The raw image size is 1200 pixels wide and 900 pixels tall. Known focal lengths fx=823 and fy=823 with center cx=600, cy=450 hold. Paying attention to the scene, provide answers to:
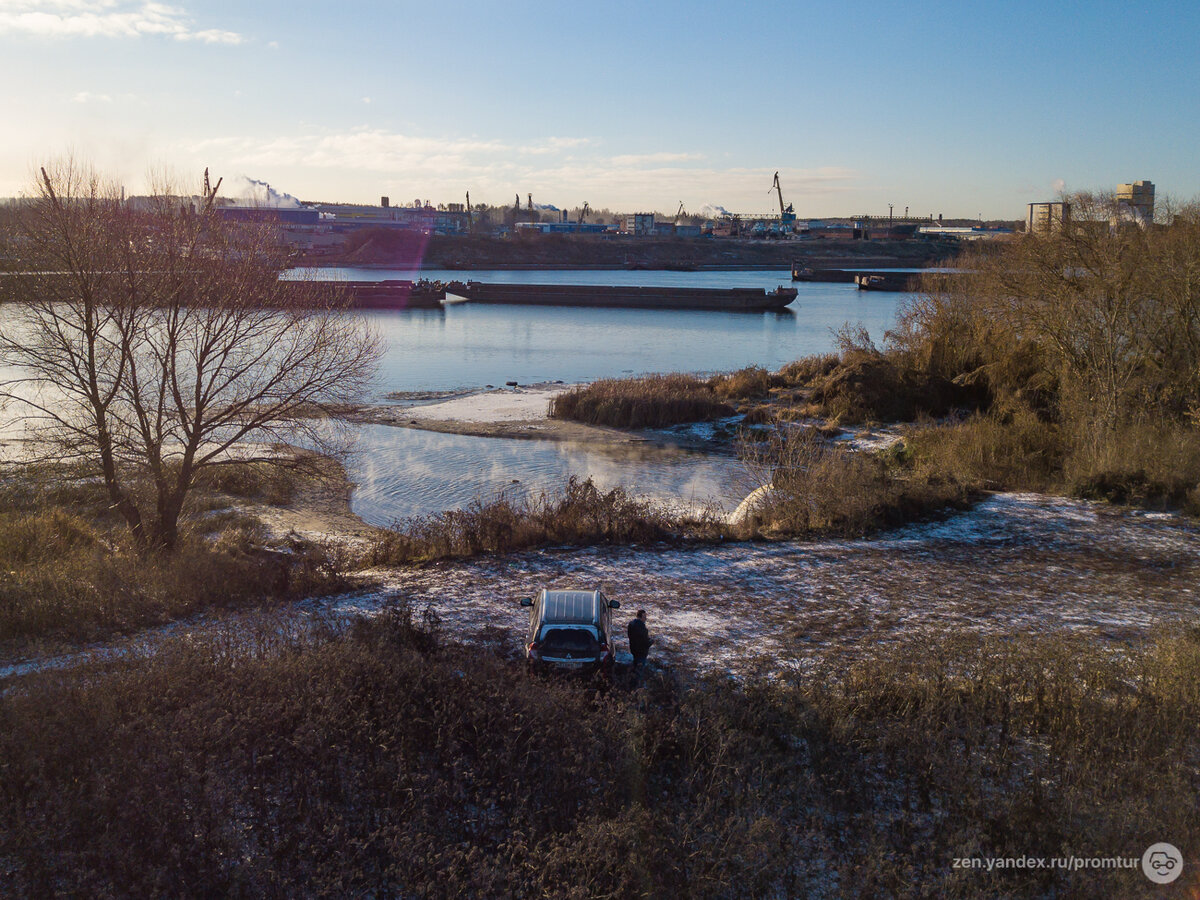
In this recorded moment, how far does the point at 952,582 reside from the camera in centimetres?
1237

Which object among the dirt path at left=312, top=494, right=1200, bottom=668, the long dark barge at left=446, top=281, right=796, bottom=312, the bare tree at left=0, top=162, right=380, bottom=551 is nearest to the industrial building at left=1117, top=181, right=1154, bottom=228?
the dirt path at left=312, top=494, right=1200, bottom=668

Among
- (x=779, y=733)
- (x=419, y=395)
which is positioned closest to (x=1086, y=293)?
(x=779, y=733)

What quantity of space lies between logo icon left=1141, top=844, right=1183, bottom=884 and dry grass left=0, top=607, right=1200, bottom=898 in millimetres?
89

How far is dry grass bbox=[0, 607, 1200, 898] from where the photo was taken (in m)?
5.26

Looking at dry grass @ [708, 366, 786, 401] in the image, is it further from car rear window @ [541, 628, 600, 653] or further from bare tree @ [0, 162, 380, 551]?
car rear window @ [541, 628, 600, 653]

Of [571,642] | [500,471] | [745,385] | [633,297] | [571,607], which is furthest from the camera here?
[633,297]

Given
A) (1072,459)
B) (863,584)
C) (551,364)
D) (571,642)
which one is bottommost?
(863,584)

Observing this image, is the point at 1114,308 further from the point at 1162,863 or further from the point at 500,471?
the point at 1162,863

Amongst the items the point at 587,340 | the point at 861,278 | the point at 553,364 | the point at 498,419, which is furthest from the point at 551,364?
the point at 861,278

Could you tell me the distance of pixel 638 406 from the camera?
3134 cm

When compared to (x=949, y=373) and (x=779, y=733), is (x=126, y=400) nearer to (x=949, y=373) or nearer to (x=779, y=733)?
(x=779, y=733)

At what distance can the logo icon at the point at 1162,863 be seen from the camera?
209 inches

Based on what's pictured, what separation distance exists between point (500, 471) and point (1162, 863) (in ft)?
64.4

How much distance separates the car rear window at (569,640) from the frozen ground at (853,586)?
1.45m
